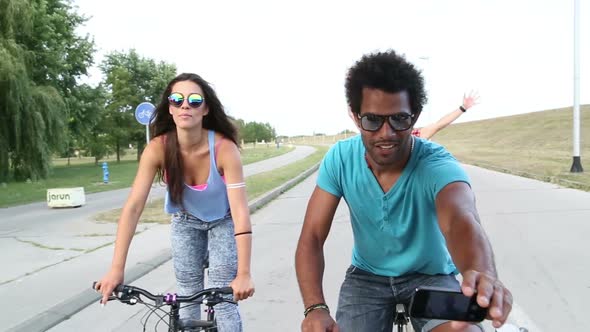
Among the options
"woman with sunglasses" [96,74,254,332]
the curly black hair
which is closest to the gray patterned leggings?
"woman with sunglasses" [96,74,254,332]

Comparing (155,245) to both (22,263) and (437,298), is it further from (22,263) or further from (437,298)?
(437,298)

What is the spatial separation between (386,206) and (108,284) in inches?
56.4

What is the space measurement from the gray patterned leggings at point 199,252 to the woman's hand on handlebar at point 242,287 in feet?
1.71

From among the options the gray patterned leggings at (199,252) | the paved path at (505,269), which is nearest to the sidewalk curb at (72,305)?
the paved path at (505,269)

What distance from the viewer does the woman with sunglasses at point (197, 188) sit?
10.0ft

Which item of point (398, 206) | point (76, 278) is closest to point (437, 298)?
point (398, 206)

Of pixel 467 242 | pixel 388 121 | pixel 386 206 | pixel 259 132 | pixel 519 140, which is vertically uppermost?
pixel 259 132

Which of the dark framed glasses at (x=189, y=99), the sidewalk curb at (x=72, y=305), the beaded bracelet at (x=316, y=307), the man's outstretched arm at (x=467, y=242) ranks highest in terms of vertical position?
the dark framed glasses at (x=189, y=99)

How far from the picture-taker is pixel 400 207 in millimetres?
2408

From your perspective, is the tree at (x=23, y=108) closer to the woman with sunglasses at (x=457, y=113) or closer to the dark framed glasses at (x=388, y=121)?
the woman with sunglasses at (x=457, y=113)

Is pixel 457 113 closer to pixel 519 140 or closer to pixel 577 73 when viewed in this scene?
pixel 577 73

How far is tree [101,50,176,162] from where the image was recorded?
179 ft

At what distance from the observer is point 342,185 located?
2.54m

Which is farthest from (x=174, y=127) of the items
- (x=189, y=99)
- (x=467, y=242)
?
(x=467, y=242)
